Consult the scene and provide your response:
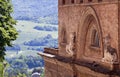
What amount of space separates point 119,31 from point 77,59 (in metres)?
6.56

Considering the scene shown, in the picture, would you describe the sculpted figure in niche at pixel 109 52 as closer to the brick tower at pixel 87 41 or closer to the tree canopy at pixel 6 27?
the brick tower at pixel 87 41

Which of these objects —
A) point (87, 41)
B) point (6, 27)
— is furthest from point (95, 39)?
point (6, 27)

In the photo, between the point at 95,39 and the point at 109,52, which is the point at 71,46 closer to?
the point at 95,39

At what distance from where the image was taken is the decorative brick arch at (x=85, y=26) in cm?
2483

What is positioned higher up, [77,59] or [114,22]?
[114,22]

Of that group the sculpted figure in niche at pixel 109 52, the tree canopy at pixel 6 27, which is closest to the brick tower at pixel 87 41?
the sculpted figure in niche at pixel 109 52

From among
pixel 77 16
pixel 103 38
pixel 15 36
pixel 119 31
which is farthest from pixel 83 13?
pixel 15 36

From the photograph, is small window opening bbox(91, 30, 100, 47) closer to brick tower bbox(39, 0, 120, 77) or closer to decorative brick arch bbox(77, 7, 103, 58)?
brick tower bbox(39, 0, 120, 77)

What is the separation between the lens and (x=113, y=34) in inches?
888

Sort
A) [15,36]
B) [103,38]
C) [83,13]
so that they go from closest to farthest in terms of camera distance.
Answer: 1. [103,38]
2. [83,13]
3. [15,36]

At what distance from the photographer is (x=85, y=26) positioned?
2709 cm

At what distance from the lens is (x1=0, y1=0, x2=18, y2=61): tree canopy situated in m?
35.2

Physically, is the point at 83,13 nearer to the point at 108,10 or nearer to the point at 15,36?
the point at 108,10

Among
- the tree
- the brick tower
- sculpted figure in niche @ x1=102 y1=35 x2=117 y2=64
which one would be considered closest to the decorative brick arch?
the brick tower
